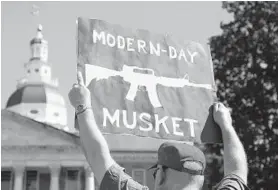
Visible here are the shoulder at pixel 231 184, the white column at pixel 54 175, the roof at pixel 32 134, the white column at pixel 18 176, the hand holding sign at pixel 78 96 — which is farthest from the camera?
the white column at pixel 54 175

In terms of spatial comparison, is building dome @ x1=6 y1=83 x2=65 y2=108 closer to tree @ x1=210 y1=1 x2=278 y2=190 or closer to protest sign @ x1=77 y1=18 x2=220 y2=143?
tree @ x1=210 y1=1 x2=278 y2=190

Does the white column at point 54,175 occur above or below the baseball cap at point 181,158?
above

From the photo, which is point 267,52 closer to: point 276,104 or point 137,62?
point 276,104

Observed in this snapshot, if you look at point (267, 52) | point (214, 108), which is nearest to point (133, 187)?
point (214, 108)

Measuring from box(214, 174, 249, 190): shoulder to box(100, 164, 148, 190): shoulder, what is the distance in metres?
0.27

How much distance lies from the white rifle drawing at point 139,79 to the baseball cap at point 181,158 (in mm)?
786

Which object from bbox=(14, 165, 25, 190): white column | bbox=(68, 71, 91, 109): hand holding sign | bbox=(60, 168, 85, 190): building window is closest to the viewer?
bbox=(68, 71, 91, 109): hand holding sign

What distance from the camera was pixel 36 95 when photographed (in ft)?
263

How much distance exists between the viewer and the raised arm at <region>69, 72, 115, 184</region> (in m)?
2.01

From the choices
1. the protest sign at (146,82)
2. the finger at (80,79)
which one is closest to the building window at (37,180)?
the protest sign at (146,82)

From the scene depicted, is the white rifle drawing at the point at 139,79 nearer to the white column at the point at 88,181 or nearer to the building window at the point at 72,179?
the white column at the point at 88,181

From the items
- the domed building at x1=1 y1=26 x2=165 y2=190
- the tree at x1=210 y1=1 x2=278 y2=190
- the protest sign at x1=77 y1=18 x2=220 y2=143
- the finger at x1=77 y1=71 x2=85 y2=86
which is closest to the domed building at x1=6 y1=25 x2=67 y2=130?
the domed building at x1=1 y1=26 x2=165 y2=190

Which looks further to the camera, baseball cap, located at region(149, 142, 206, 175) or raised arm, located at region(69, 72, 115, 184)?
raised arm, located at region(69, 72, 115, 184)

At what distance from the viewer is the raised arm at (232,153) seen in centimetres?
215
